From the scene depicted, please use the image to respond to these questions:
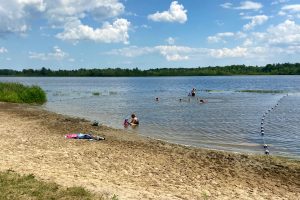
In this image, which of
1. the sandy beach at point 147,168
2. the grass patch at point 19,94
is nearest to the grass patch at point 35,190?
the sandy beach at point 147,168

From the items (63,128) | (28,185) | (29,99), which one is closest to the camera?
(28,185)

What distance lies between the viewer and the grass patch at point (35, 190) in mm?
9797

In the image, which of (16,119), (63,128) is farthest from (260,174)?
(16,119)

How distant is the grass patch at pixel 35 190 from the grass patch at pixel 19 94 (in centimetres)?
3706

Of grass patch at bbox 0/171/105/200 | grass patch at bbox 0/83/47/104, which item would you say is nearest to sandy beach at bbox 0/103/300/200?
grass patch at bbox 0/171/105/200

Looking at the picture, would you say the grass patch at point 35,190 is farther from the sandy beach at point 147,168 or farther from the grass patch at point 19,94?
the grass patch at point 19,94

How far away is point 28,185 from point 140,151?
8.09 meters

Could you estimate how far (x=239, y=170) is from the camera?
49.9 feet

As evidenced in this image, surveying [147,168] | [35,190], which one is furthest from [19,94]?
[35,190]

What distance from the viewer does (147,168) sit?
48.2 ft

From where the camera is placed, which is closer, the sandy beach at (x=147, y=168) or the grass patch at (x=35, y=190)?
the grass patch at (x=35, y=190)

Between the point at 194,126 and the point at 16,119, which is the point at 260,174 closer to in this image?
the point at 194,126

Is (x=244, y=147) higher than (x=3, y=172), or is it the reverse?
(x=3, y=172)

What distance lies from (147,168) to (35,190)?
538cm
